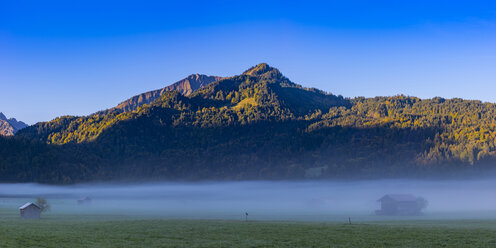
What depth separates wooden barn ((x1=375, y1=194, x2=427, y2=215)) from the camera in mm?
126625

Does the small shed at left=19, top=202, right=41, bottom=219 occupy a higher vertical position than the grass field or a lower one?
higher

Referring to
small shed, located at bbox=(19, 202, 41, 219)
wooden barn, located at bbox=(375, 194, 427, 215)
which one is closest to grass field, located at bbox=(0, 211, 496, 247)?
small shed, located at bbox=(19, 202, 41, 219)

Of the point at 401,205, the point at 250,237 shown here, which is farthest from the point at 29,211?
the point at 401,205

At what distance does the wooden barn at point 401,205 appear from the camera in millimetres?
126625

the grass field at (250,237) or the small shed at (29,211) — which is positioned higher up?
the small shed at (29,211)

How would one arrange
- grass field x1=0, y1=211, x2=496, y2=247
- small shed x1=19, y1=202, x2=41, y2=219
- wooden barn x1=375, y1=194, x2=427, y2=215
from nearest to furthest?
grass field x1=0, y1=211, x2=496, y2=247
small shed x1=19, y1=202, x2=41, y2=219
wooden barn x1=375, y1=194, x2=427, y2=215

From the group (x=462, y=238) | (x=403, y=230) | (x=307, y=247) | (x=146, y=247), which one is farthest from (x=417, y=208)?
(x=146, y=247)

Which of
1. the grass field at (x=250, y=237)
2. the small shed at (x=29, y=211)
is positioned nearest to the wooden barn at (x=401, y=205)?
the grass field at (x=250, y=237)

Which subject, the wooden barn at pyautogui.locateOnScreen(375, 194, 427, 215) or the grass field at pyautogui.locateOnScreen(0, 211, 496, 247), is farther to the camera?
the wooden barn at pyautogui.locateOnScreen(375, 194, 427, 215)

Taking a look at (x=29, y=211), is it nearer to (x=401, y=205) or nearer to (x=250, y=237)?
(x=250, y=237)

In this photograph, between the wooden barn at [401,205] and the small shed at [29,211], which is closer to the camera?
the small shed at [29,211]

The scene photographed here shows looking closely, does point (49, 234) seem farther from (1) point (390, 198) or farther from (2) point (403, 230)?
(1) point (390, 198)

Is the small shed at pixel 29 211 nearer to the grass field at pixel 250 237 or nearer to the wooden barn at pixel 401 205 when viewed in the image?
the grass field at pixel 250 237

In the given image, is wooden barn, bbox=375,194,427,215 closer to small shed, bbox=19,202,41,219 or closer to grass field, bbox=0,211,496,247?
grass field, bbox=0,211,496,247
